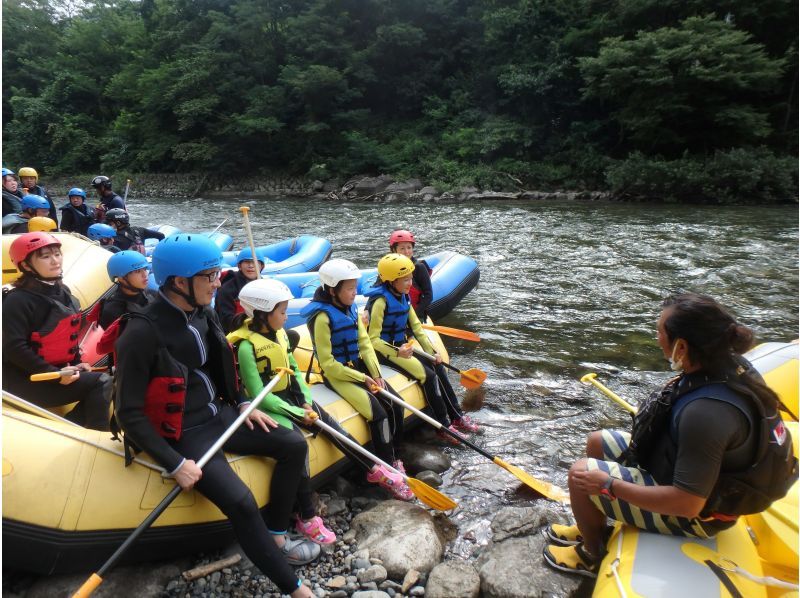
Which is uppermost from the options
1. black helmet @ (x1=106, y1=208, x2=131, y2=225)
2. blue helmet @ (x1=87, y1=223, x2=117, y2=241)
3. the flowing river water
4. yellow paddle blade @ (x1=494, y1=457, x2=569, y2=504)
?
black helmet @ (x1=106, y1=208, x2=131, y2=225)

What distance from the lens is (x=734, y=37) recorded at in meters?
16.5

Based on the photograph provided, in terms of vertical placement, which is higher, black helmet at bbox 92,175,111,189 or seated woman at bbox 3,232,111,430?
black helmet at bbox 92,175,111,189

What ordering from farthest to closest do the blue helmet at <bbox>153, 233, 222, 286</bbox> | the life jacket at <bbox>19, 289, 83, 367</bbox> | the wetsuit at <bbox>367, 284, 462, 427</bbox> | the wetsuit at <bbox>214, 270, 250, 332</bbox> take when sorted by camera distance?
the wetsuit at <bbox>214, 270, 250, 332</bbox>
the wetsuit at <bbox>367, 284, 462, 427</bbox>
the life jacket at <bbox>19, 289, 83, 367</bbox>
the blue helmet at <bbox>153, 233, 222, 286</bbox>

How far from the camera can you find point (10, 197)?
6340 mm

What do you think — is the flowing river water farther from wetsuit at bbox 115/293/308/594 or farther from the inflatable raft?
wetsuit at bbox 115/293/308/594

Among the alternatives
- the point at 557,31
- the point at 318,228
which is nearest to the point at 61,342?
the point at 318,228

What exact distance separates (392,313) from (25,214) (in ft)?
16.9

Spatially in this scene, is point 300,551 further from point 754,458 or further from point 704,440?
point 754,458

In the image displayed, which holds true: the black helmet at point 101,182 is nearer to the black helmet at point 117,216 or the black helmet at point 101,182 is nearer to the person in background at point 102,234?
the black helmet at point 117,216

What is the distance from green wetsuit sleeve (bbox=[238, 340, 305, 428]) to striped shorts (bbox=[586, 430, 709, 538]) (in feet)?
5.01

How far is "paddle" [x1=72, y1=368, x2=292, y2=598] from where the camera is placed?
183 cm

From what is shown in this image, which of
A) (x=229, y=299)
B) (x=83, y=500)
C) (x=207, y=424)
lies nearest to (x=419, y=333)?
(x=229, y=299)

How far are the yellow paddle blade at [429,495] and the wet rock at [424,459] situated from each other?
1.98ft

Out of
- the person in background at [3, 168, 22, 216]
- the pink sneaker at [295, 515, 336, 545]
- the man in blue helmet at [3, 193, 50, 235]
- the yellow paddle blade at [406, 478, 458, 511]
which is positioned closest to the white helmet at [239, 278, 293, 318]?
the pink sneaker at [295, 515, 336, 545]
